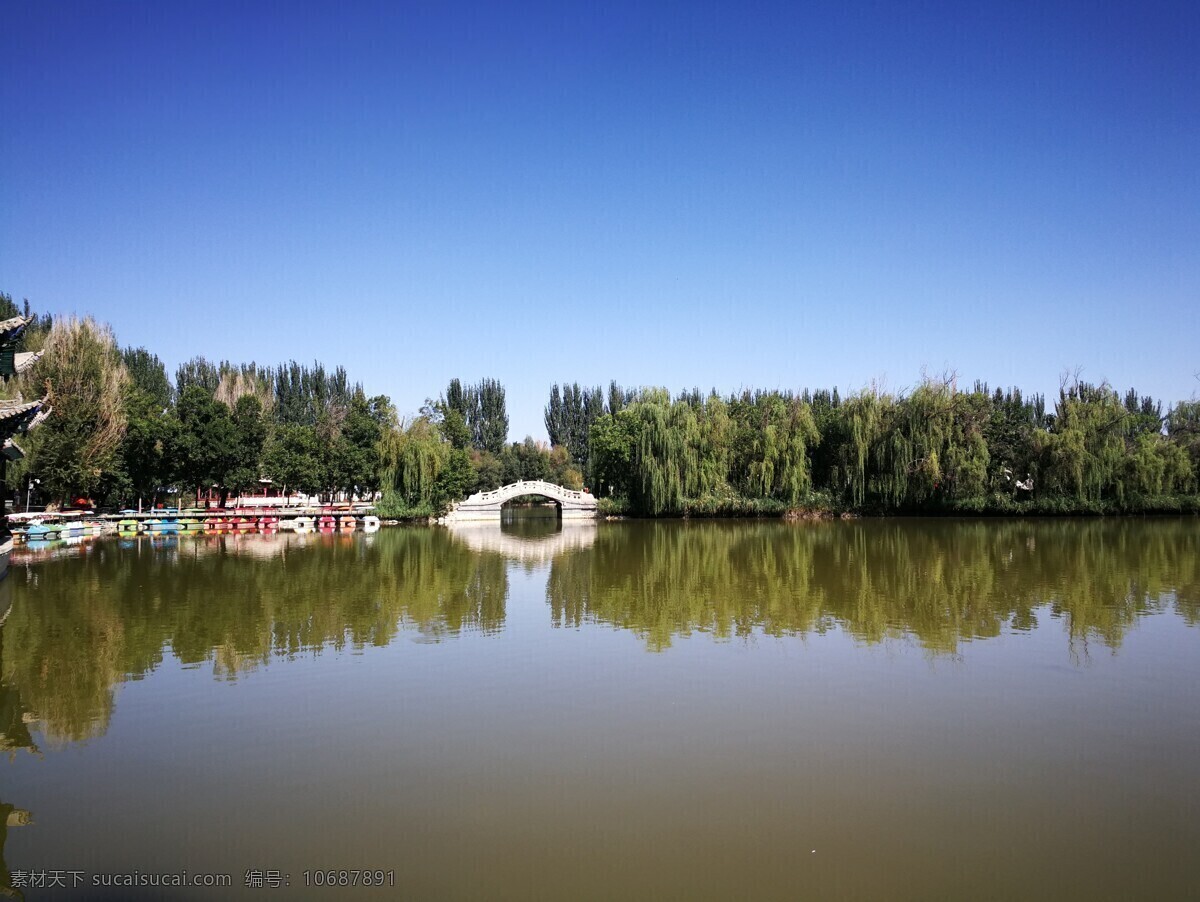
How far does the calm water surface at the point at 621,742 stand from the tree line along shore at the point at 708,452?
17.8 meters

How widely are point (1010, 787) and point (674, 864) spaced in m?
2.40

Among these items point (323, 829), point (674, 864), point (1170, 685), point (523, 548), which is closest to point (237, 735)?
point (323, 829)

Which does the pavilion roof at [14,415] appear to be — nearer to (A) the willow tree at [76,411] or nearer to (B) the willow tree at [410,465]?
(A) the willow tree at [76,411]

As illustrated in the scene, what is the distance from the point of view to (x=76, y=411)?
90.6 feet

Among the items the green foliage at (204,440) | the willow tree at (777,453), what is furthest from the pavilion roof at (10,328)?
the willow tree at (777,453)

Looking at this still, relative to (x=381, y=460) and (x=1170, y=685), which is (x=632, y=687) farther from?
(x=381, y=460)

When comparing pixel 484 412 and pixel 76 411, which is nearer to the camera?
pixel 76 411

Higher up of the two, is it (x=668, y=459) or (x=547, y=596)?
(x=668, y=459)

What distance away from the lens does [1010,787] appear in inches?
214

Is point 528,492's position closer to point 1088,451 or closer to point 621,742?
point 1088,451

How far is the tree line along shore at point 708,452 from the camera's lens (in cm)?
2900

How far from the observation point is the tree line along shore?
29.0 metres

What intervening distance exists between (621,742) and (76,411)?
27491 millimetres

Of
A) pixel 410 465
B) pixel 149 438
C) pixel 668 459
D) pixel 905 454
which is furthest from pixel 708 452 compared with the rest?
pixel 149 438
